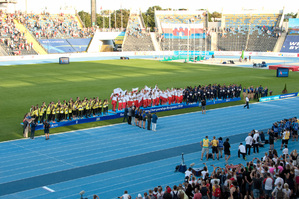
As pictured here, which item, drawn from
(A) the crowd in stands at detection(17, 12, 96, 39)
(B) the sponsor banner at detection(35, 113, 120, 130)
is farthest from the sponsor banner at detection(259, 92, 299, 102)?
(A) the crowd in stands at detection(17, 12, 96, 39)

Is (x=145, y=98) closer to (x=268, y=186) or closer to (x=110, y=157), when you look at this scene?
(x=110, y=157)

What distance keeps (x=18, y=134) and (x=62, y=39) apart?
58071mm

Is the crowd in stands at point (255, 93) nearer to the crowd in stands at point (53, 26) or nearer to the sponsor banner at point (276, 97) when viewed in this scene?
the sponsor banner at point (276, 97)

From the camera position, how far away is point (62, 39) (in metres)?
76.1

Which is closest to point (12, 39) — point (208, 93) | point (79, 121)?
point (208, 93)

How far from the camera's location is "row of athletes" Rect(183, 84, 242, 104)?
95.5 feet

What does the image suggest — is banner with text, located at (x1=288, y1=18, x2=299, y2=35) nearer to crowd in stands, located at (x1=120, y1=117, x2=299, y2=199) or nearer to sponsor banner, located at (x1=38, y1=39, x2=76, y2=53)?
sponsor banner, located at (x1=38, y1=39, x2=76, y2=53)

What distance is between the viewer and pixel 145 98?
27.2m

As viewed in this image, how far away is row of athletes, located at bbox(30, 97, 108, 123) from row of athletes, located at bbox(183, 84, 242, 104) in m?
7.19

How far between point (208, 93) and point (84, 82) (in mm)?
15000

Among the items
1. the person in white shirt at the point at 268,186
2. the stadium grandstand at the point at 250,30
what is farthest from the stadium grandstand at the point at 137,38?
the person in white shirt at the point at 268,186

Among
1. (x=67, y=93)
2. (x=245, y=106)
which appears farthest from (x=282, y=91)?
(x=67, y=93)

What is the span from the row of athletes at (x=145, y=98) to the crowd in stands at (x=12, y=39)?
44.8 metres

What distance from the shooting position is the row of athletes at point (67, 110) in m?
22.0
